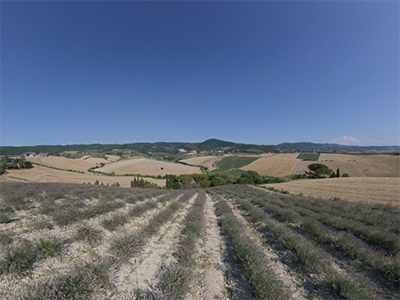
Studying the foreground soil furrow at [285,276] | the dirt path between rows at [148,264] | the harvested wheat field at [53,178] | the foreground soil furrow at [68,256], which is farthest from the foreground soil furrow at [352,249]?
the harvested wheat field at [53,178]

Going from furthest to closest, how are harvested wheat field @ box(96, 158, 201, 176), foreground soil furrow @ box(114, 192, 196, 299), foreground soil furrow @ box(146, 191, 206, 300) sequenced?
1. harvested wheat field @ box(96, 158, 201, 176)
2. foreground soil furrow @ box(114, 192, 196, 299)
3. foreground soil furrow @ box(146, 191, 206, 300)

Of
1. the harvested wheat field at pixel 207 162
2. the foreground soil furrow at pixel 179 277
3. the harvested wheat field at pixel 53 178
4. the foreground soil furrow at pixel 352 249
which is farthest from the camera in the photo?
the harvested wheat field at pixel 207 162

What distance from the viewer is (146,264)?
4152 mm

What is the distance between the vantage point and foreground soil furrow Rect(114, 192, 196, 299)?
3.40m

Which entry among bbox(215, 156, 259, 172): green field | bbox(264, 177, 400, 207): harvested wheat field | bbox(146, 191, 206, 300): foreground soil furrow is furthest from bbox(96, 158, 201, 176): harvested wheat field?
bbox(146, 191, 206, 300): foreground soil furrow

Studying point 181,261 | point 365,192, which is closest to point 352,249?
point 181,261

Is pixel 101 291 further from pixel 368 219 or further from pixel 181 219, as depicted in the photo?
pixel 368 219

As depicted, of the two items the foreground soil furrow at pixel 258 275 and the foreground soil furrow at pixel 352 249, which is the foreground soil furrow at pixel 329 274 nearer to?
the foreground soil furrow at pixel 352 249

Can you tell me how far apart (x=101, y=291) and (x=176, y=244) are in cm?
265

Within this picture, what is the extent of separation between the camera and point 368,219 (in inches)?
284

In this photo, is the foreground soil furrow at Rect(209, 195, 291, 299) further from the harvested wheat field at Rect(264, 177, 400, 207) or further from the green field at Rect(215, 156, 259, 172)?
the green field at Rect(215, 156, 259, 172)

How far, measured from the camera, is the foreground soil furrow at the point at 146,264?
11.2ft

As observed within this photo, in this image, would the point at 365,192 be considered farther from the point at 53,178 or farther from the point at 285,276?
the point at 53,178

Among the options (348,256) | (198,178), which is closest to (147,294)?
(348,256)
